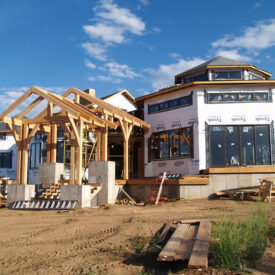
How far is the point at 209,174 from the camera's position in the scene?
1597 centimetres

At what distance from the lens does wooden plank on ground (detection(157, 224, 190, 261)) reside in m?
5.55

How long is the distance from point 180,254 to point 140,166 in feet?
54.6

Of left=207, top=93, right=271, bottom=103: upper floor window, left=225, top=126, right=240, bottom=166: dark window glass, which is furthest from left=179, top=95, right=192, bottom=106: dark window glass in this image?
left=225, top=126, right=240, bottom=166: dark window glass

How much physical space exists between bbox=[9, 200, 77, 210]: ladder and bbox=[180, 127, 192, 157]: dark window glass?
801 cm

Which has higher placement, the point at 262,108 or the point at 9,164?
the point at 262,108

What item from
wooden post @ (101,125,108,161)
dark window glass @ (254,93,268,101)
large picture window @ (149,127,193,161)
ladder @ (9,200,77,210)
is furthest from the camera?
large picture window @ (149,127,193,161)

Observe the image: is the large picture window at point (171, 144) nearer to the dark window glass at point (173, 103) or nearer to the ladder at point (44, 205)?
the dark window glass at point (173, 103)

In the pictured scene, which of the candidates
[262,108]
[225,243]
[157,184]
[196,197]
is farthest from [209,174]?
[225,243]

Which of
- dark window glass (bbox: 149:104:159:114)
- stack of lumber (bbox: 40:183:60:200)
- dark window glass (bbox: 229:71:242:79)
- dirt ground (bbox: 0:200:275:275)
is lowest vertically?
dirt ground (bbox: 0:200:275:275)

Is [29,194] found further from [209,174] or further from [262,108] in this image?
[262,108]

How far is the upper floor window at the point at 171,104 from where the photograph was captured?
64.0 feet

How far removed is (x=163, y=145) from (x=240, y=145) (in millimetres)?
4683

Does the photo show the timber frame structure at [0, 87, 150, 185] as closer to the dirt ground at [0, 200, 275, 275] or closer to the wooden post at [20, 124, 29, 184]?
the wooden post at [20, 124, 29, 184]

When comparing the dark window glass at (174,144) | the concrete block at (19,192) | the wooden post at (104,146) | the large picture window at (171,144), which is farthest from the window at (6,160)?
the wooden post at (104,146)
